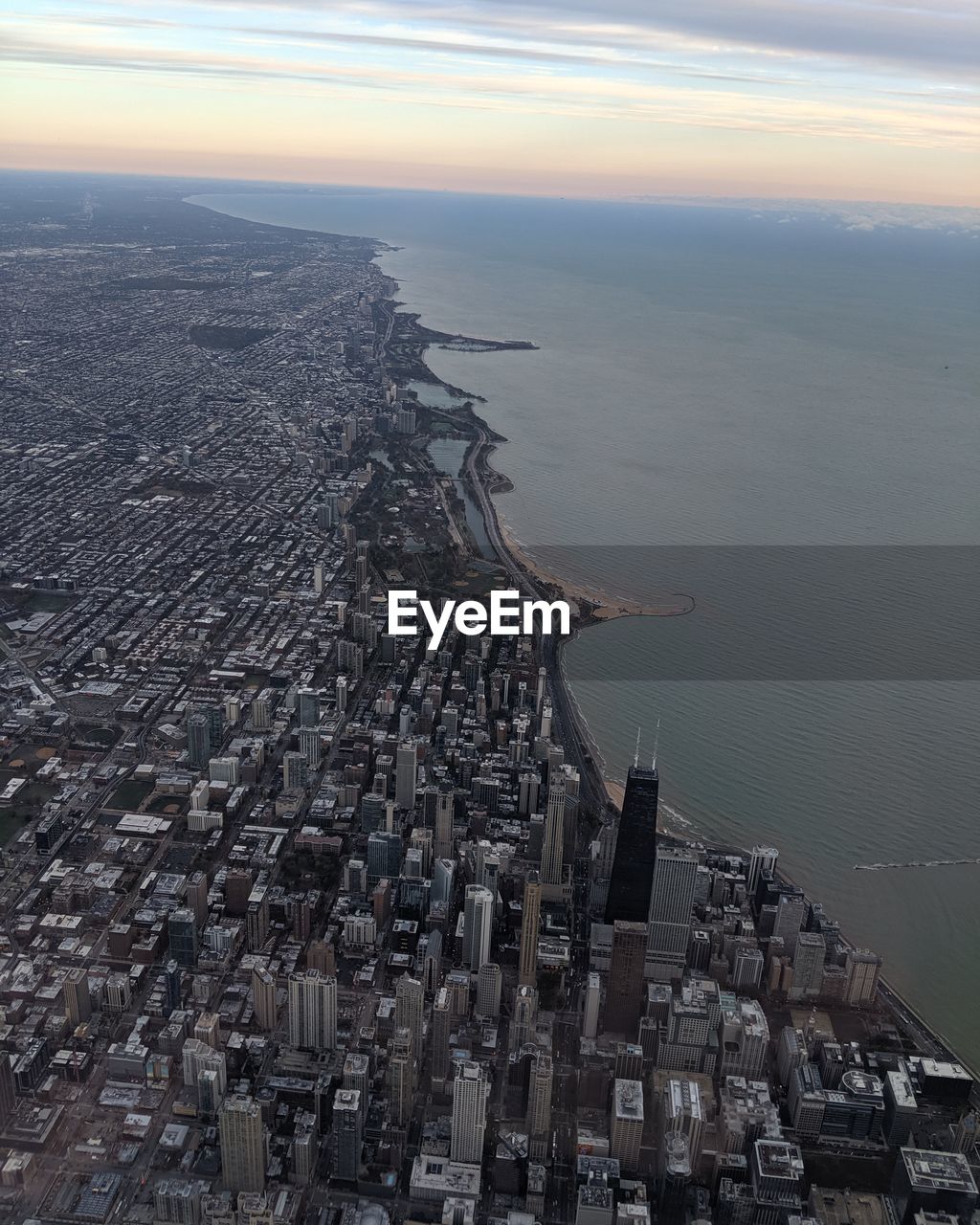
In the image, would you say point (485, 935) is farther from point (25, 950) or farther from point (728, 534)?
point (728, 534)

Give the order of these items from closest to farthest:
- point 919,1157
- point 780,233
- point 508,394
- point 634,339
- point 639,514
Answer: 1. point 919,1157
2. point 639,514
3. point 508,394
4. point 634,339
5. point 780,233

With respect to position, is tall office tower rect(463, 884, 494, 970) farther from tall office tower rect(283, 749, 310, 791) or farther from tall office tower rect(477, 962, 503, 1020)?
tall office tower rect(283, 749, 310, 791)

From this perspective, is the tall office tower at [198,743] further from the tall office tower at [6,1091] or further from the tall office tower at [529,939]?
the tall office tower at [6,1091]

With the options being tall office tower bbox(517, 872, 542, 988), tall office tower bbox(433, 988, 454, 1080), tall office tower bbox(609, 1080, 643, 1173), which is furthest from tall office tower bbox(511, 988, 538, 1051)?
tall office tower bbox(609, 1080, 643, 1173)

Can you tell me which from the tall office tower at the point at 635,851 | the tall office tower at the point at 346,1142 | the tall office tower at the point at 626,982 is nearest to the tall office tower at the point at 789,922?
the tall office tower at the point at 635,851

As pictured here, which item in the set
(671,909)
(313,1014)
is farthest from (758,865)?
(313,1014)

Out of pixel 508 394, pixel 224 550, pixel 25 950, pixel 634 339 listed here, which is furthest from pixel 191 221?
pixel 25 950

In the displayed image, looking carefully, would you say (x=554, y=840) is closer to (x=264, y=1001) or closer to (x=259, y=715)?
(x=264, y=1001)
